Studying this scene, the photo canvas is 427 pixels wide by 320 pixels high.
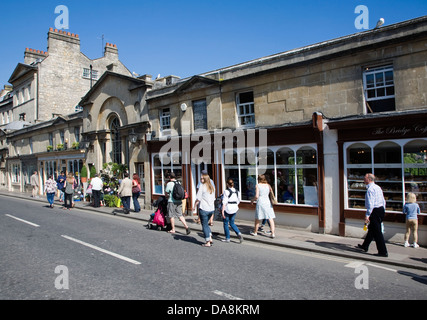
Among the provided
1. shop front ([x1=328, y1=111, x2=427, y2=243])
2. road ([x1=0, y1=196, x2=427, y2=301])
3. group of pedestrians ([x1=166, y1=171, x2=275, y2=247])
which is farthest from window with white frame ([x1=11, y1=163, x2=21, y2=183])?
shop front ([x1=328, y1=111, x2=427, y2=243])

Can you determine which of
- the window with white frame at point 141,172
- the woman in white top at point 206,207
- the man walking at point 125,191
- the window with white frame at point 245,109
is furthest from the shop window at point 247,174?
the window with white frame at point 141,172

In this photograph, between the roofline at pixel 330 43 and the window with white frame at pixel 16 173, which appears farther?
the window with white frame at pixel 16 173

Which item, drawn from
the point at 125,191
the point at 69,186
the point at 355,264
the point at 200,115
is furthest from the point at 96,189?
the point at 355,264

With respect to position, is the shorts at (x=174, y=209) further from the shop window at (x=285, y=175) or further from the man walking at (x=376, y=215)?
the man walking at (x=376, y=215)

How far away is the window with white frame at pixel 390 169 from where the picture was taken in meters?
8.67

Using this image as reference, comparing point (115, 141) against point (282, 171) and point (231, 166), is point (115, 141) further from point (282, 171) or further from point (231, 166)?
point (282, 171)

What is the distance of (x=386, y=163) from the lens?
30.3 ft

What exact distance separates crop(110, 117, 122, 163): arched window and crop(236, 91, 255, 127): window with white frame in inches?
375

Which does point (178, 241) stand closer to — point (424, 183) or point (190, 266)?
point (190, 266)

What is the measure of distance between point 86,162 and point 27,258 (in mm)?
15487

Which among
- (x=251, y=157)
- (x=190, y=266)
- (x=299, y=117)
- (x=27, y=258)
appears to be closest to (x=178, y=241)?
(x=190, y=266)

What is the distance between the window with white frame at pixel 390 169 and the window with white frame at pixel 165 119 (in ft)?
28.7

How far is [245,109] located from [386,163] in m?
5.39

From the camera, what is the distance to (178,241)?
9.27 meters
